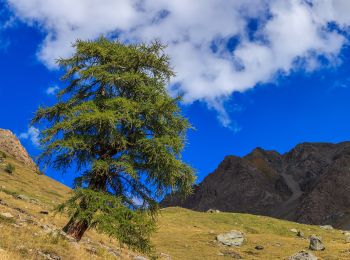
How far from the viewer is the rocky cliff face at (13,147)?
110963 millimetres

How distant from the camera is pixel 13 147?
116 metres

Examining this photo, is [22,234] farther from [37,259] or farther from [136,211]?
[136,211]

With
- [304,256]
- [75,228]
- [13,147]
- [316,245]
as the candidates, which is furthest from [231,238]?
[13,147]

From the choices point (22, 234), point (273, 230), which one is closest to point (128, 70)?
point (22, 234)

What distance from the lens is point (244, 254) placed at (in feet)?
148

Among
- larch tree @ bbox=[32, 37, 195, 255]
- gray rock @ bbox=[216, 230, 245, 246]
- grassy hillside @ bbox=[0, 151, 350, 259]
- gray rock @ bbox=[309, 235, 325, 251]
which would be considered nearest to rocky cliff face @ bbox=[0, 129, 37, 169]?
grassy hillside @ bbox=[0, 151, 350, 259]

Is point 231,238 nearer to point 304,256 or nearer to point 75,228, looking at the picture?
point 304,256

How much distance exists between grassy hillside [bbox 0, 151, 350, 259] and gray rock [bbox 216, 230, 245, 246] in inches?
34.9

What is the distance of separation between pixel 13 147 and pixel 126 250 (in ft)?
317

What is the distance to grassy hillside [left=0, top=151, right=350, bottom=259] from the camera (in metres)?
Answer: 15.2

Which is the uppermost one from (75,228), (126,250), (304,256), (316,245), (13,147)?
(13,147)

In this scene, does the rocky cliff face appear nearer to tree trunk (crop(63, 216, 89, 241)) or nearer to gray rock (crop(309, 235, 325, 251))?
gray rock (crop(309, 235, 325, 251))

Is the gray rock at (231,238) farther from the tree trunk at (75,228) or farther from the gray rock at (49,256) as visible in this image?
the gray rock at (49,256)

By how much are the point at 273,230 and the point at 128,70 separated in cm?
6122
